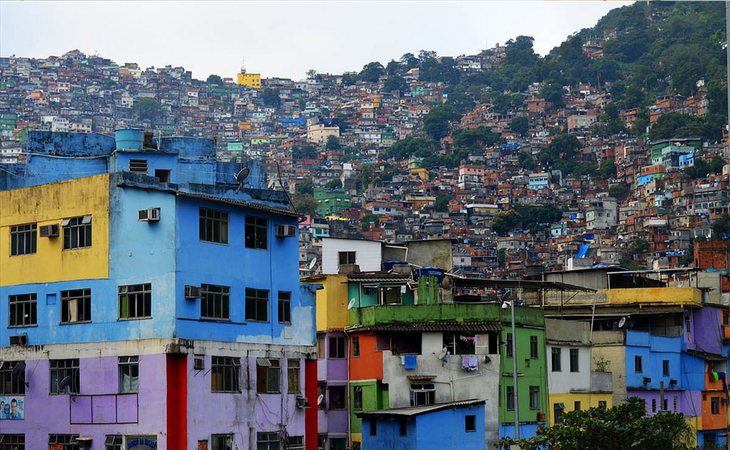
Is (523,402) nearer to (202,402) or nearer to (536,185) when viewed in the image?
(202,402)

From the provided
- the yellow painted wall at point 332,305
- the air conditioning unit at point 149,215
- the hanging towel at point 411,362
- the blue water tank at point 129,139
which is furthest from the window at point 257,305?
the yellow painted wall at point 332,305

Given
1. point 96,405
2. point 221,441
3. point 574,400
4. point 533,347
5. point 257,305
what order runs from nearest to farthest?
point 96,405 < point 221,441 < point 257,305 < point 533,347 < point 574,400

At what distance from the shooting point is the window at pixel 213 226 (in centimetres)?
3700

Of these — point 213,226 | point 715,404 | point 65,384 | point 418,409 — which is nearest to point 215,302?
point 213,226

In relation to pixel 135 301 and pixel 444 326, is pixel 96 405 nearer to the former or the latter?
pixel 135 301

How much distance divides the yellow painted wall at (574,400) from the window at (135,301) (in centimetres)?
2115

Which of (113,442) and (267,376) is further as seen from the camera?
(267,376)

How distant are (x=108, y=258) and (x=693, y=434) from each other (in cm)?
3213

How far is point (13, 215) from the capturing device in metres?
38.8

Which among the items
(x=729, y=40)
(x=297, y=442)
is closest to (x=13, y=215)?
(x=297, y=442)

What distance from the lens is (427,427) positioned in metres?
43.7

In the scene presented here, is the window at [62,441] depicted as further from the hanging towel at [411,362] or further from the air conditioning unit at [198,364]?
the hanging towel at [411,362]

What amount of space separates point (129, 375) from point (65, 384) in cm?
220

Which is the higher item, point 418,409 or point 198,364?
point 198,364
